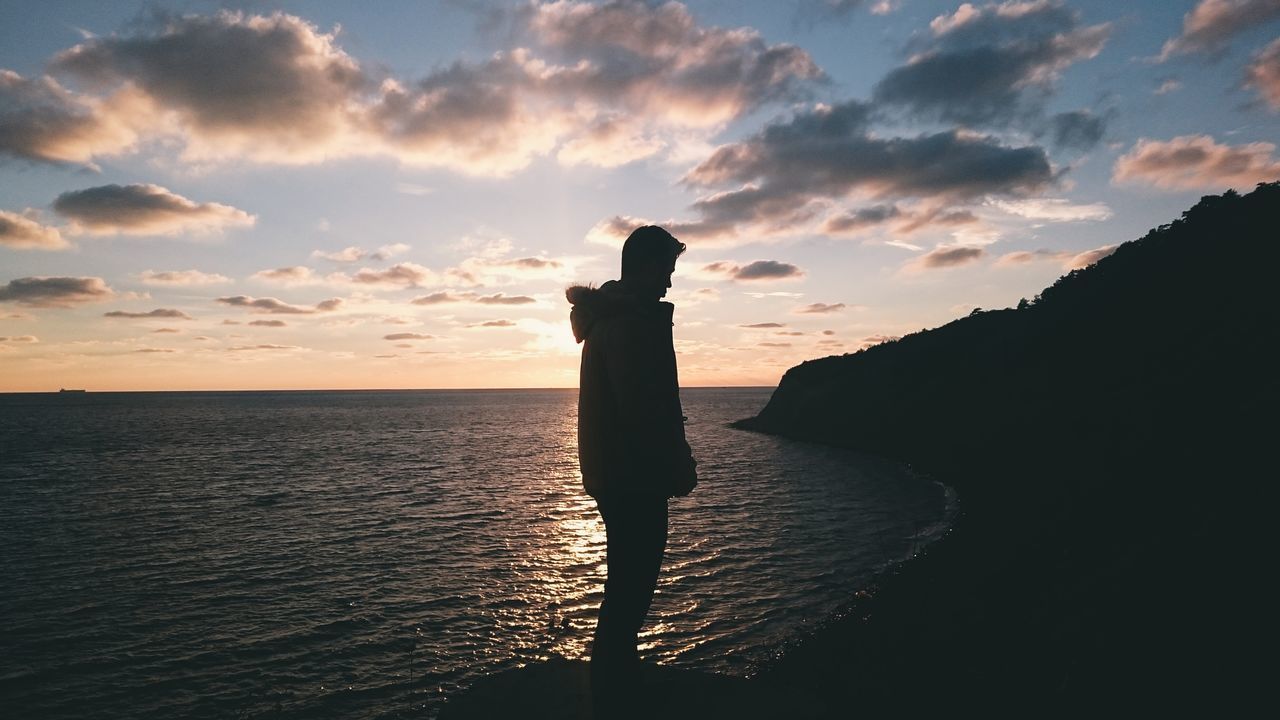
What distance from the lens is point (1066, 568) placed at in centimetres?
1174

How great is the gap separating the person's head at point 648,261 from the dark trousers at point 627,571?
1330 millimetres

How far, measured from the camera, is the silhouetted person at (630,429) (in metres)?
3.68

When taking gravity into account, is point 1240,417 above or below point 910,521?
above

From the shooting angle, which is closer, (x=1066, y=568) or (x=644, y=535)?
(x=644, y=535)

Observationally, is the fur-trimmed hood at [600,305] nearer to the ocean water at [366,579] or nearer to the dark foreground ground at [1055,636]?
the dark foreground ground at [1055,636]

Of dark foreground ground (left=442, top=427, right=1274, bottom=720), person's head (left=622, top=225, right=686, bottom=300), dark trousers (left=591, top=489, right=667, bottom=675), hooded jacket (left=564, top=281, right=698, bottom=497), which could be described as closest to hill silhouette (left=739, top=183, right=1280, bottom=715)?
dark foreground ground (left=442, top=427, right=1274, bottom=720)

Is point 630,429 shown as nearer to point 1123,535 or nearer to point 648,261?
point 648,261

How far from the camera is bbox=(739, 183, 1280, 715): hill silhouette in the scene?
7.69 meters

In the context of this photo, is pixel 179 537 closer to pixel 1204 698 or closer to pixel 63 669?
pixel 63 669

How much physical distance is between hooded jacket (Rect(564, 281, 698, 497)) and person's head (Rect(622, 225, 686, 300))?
13cm

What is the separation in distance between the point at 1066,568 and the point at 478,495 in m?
32.1

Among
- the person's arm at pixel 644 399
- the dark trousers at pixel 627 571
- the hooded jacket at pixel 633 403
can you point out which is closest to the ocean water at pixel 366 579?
the dark trousers at pixel 627 571

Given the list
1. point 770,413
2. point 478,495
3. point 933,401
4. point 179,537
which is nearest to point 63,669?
point 179,537

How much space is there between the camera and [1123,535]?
38.2 feet
